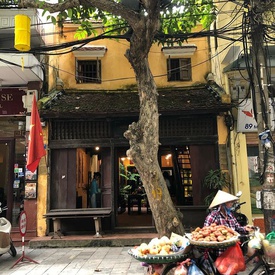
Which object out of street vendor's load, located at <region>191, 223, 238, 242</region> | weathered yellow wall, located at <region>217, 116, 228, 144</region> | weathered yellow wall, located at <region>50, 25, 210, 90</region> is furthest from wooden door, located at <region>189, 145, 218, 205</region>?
street vendor's load, located at <region>191, 223, 238, 242</region>

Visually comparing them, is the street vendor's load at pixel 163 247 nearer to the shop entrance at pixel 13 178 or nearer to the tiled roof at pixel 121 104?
the tiled roof at pixel 121 104

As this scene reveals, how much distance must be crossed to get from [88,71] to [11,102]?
299 centimetres

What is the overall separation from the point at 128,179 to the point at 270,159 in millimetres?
11355

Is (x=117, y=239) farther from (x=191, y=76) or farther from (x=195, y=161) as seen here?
(x=191, y=76)

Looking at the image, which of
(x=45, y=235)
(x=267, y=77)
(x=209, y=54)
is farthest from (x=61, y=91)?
(x=267, y=77)

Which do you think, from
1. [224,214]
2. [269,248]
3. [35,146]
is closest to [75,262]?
[35,146]

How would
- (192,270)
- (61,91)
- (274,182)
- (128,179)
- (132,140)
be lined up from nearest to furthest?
1. (192,270)
2. (274,182)
3. (132,140)
4. (61,91)
5. (128,179)

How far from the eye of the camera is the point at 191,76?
10.9m

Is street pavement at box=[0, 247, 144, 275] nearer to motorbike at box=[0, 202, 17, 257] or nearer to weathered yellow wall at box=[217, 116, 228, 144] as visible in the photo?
motorbike at box=[0, 202, 17, 257]

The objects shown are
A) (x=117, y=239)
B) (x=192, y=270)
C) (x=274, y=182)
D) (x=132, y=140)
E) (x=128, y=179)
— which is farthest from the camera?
(x=128, y=179)

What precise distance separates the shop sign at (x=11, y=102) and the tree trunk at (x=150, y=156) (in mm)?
5940

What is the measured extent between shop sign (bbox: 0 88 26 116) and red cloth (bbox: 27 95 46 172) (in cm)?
171

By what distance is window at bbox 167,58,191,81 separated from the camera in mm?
10984

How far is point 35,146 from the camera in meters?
8.65
